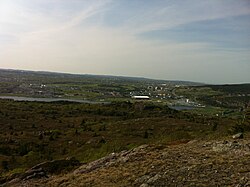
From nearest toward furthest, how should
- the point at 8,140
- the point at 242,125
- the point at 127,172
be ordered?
the point at 127,172 < the point at 242,125 < the point at 8,140

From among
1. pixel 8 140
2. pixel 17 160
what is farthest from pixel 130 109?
pixel 17 160

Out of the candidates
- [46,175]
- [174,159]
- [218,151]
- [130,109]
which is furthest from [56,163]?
[130,109]

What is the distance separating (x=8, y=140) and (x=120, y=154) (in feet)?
89.0

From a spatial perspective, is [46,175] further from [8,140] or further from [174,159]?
[8,140]

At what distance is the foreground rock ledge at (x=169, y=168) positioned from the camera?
9578 millimetres

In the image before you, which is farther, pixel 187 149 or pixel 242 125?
pixel 242 125

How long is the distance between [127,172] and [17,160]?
14552 millimetres

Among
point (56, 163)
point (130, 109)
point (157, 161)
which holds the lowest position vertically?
point (130, 109)

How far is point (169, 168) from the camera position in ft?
35.6

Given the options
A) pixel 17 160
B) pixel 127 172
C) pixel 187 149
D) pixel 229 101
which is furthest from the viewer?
pixel 229 101

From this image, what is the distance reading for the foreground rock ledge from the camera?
9.58m

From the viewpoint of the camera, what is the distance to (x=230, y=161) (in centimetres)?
1059

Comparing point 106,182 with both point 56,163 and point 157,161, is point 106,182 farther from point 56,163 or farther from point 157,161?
point 56,163

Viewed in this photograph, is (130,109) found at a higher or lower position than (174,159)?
lower
